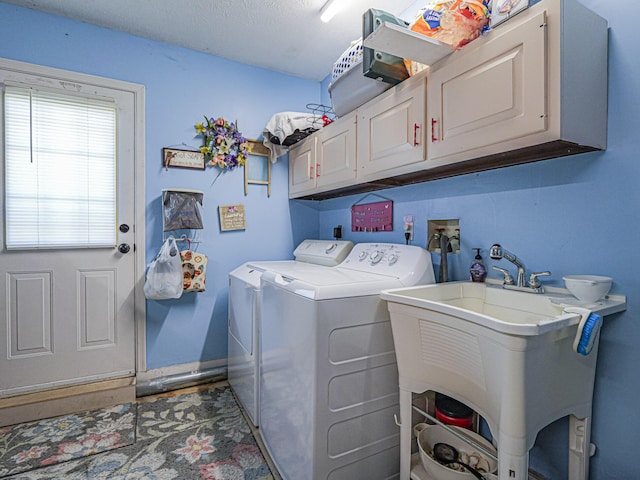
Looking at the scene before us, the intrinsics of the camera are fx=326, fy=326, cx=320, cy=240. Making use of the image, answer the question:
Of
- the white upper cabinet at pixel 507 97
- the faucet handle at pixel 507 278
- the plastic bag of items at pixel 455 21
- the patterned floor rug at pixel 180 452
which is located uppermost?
the plastic bag of items at pixel 455 21

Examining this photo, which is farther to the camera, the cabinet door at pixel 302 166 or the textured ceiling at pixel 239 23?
the cabinet door at pixel 302 166

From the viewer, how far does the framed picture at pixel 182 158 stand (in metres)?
2.46

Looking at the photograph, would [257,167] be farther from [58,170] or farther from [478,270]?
[478,270]

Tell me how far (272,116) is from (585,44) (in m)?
2.18

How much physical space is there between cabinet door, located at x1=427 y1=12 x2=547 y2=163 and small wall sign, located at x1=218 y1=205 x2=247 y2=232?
1.71m

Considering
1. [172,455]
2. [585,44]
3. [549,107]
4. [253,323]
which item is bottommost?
[172,455]

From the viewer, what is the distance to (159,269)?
2.29 meters

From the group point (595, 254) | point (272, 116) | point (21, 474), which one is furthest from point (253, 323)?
point (272, 116)

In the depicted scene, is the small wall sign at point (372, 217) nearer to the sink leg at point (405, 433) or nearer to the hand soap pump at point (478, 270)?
the hand soap pump at point (478, 270)

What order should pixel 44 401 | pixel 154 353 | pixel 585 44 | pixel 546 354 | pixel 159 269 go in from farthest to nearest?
pixel 154 353 < pixel 159 269 < pixel 44 401 < pixel 585 44 < pixel 546 354

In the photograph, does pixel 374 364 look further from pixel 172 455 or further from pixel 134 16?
pixel 134 16

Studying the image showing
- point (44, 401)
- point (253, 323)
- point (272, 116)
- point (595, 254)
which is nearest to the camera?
point (595, 254)

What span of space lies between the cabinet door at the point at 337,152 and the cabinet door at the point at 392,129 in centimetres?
8

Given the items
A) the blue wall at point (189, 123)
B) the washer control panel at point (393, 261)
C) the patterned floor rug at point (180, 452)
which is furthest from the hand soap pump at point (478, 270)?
the blue wall at point (189, 123)
